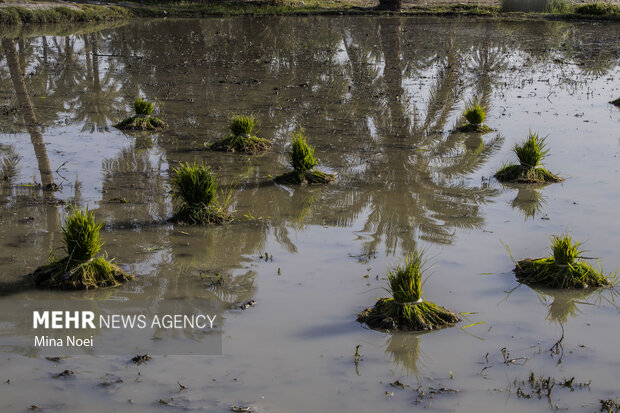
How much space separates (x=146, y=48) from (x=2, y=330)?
18090mm

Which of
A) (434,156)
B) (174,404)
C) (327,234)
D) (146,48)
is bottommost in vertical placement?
(174,404)

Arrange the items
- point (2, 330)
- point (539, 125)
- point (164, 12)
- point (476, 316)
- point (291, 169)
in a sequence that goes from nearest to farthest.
Result: 1. point (2, 330)
2. point (476, 316)
3. point (291, 169)
4. point (539, 125)
5. point (164, 12)

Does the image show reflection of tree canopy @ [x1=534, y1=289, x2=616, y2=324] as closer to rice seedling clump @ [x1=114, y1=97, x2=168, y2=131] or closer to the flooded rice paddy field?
the flooded rice paddy field

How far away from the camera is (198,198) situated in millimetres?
8500

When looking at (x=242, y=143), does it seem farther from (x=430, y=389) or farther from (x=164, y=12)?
(x=164, y=12)

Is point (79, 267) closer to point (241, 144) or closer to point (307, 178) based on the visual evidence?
point (307, 178)

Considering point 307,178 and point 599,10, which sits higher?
point 599,10

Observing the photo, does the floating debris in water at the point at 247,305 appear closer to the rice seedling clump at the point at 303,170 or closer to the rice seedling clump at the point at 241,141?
the rice seedling clump at the point at 303,170

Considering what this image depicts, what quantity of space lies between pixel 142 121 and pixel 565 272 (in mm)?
Result: 8548

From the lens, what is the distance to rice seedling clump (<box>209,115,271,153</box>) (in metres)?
11.6

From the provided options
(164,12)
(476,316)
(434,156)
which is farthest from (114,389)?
(164,12)

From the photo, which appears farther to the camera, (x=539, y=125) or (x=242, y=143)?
(x=539, y=125)

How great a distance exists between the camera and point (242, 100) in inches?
605

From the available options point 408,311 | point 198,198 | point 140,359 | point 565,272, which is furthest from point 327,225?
point 140,359
